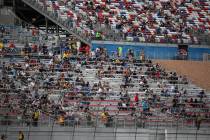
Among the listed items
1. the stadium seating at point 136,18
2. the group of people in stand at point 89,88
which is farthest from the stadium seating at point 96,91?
the stadium seating at point 136,18

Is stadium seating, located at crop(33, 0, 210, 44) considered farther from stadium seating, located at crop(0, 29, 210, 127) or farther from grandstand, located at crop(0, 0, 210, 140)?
stadium seating, located at crop(0, 29, 210, 127)

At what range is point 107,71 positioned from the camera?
110ft

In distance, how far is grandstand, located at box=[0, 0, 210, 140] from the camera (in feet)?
91.9

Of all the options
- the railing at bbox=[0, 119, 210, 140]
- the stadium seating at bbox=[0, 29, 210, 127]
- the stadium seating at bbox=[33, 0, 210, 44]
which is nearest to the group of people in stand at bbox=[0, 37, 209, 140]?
the stadium seating at bbox=[0, 29, 210, 127]

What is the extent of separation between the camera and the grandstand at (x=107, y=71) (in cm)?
2802

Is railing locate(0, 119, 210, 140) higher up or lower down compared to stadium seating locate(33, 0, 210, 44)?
lower down

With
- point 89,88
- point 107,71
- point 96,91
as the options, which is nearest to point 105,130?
point 96,91

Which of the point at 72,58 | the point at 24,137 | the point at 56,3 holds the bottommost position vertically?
the point at 24,137

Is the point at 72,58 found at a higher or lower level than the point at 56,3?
lower

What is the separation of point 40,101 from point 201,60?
1216 cm

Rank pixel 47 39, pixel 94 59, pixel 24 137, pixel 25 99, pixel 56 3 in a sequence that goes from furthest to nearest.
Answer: pixel 56 3 → pixel 47 39 → pixel 94 59 → pixel 25 99 → pixel 24 137

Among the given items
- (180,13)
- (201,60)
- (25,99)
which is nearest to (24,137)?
(25,99)

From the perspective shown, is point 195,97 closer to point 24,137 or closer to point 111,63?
point 111,63

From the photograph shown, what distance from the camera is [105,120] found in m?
28.2
